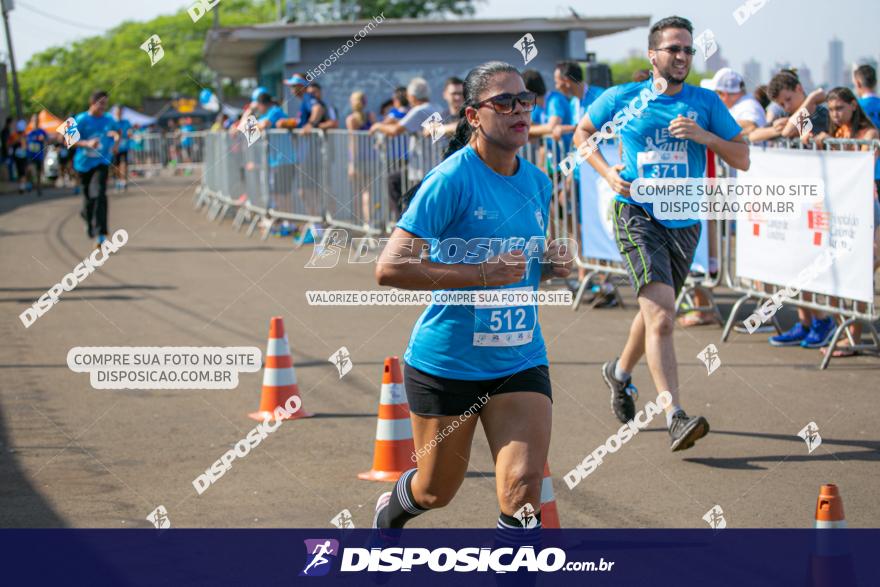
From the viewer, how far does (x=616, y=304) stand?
1236 cm

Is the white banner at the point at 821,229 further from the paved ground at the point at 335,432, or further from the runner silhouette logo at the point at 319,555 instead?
the runner silhouette logo at the point at 319,555

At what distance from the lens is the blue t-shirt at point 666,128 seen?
714cm

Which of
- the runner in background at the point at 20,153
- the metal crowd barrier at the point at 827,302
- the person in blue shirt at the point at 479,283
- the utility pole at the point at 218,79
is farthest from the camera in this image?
the runner in background at the point at 20,153

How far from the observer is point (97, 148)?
16.6 meters

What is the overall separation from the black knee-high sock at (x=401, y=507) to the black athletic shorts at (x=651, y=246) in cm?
270

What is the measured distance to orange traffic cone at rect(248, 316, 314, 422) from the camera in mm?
7914

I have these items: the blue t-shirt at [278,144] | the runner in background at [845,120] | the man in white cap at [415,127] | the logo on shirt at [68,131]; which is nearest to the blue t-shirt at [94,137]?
the logo on shirt at [68,131]

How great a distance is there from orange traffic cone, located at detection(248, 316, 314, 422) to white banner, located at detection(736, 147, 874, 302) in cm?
406

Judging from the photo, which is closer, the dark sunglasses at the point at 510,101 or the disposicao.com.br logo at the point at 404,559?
the dark sunglasses at the point at 510,101

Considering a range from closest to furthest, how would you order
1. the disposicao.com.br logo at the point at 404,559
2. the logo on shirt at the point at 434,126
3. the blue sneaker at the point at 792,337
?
the disposicao.com.br logo at the point at 404,559, the blue sneaker at the point at 792,337, the logo on shirt at the point at 434,126

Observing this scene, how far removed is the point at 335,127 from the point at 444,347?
15.1m

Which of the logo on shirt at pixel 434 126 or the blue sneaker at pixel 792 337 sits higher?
the logo on shirt at pixel 434 126

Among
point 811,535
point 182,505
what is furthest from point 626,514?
point 182,505

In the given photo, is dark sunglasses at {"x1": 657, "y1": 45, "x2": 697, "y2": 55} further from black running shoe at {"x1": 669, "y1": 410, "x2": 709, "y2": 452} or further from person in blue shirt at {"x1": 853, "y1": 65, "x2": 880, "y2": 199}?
person in blue shirt at {"x1": 853, "y1": 65, "x2": 880, "y2": 199}
